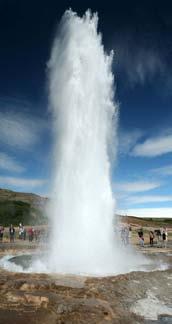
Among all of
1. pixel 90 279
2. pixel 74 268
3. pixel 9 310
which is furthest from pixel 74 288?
pixel 74 268

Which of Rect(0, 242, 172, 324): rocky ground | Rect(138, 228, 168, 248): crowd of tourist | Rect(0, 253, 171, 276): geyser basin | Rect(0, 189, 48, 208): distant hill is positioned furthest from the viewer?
Rect(0, 189, 48, 208): distant hill

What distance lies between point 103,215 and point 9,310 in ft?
45.2

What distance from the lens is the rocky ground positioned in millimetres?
10141

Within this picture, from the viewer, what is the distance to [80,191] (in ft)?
77.0

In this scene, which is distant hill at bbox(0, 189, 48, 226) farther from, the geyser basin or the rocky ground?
the rocky ground

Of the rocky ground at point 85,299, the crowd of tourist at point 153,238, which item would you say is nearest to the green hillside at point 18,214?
the crowd of tourist at point 153,238

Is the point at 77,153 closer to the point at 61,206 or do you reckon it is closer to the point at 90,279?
the point at 61,206

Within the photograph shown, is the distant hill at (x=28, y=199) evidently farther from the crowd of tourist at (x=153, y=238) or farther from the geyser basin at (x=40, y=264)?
the geyser basin at (x=40, y=264)

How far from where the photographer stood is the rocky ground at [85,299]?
33.3 ft

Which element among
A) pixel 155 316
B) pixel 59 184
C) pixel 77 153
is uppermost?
pixel 77 153

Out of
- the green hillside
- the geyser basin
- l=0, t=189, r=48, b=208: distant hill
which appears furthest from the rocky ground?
l=0, t=189, r=48, b=208: distant hill

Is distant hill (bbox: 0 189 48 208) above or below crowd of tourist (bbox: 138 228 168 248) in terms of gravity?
above

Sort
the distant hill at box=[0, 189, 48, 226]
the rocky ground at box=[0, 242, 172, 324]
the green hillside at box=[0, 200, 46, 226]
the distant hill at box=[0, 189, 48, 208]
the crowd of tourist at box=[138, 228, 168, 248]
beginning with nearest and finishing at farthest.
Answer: the rocky ground at box=[0, 242, 172, 324] → the crowd of tourist at box=[138, 228, 168, 248] → the green hillside at box=[0, 200, 46, 226] → the distant hill at box=[0, 189, 48, 226] → the distant hill at box=[0, 189, 48, 208]

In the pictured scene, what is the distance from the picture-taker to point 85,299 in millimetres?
11828
